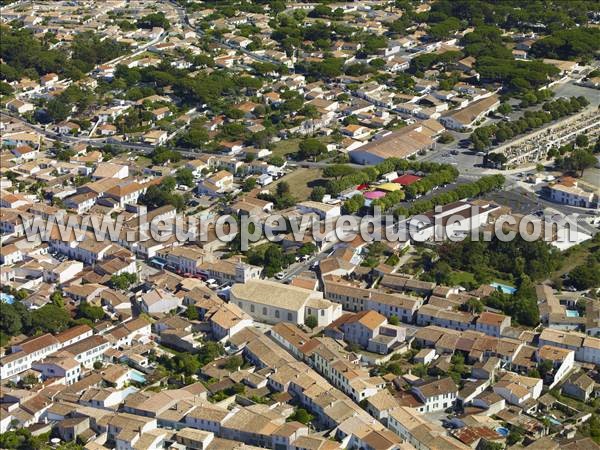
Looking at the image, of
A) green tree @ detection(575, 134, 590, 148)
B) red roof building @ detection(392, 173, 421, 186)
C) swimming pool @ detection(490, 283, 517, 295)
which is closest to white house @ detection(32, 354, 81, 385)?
swimming pool @ detection(490, 283, 517, 295)

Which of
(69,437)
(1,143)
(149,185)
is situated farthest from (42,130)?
(69,437)

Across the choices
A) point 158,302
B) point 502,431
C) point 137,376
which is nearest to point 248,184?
point 158,302

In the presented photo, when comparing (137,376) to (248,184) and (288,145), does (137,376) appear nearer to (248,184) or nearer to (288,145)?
(248,184)

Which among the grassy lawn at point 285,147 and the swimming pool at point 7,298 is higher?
the swimming pool at point 7,298

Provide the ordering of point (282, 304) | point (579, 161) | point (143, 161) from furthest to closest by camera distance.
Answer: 1. point (143, 161)
2. point (579, 161)
3. point (282, 304)

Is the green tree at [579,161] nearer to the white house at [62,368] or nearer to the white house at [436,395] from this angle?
the white house at [436,395]

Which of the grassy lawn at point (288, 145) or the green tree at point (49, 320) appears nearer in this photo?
the green tree at point (49, 320)

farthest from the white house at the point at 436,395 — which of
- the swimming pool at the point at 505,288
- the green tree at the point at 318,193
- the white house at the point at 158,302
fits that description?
the green tree at the point at 318,193
